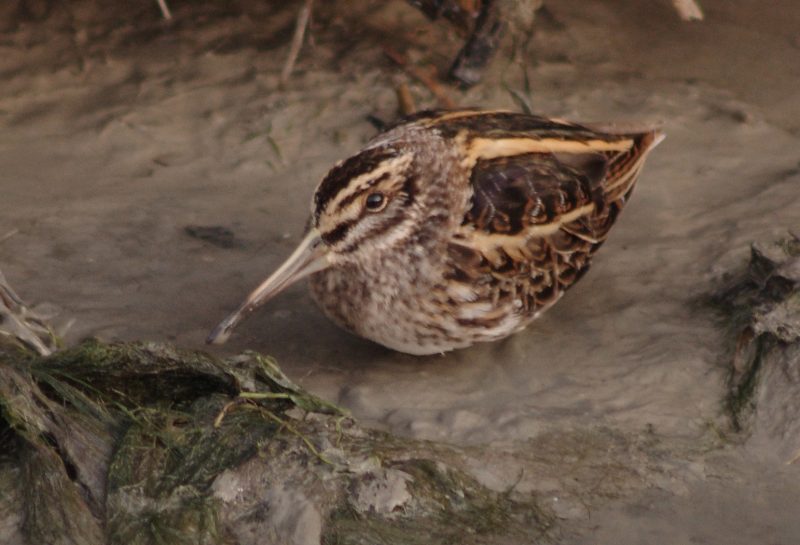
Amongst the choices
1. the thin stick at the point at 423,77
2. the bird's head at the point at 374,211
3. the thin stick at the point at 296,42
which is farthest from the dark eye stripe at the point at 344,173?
the thin stick at the point at 423,77

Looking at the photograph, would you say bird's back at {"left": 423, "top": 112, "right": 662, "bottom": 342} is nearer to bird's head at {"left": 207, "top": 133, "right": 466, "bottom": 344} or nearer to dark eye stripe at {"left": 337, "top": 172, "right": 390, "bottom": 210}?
bird's head at {"left": 207, "top": 133, "right": 466, "bottom": 344}

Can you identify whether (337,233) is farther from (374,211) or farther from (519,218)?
(519,218)

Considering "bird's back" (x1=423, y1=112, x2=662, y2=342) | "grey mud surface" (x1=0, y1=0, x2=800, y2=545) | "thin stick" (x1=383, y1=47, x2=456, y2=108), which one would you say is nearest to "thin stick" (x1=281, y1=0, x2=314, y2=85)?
"grey mud surface" (x1=0, y1=0, x2=800, y2=545)

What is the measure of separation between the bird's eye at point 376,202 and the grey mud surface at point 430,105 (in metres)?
0.72

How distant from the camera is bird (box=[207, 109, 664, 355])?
5.56 metres

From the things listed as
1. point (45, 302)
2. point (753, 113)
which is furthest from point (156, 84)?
point (753, 113)

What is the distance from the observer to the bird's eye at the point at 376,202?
5.54m

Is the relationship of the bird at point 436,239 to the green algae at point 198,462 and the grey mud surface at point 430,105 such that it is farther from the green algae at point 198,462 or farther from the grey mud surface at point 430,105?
the green algae at point 198,462

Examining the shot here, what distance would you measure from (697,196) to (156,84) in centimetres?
318

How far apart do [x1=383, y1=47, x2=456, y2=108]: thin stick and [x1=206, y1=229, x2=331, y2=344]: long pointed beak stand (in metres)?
2.38

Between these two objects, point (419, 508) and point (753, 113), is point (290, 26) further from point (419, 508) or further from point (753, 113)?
point (419, 508)

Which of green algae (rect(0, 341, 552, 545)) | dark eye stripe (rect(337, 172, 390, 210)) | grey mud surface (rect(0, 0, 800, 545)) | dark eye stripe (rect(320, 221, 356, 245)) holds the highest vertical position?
dark eye stripe (rect(337, 172, 390, 210))

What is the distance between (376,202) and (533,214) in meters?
0.67

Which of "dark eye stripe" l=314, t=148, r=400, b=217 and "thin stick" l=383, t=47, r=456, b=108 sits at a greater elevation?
"dark eye stripe" l=314, t=148, r=400, b=217
